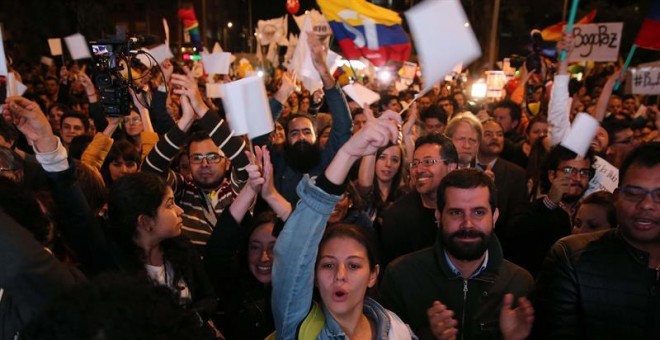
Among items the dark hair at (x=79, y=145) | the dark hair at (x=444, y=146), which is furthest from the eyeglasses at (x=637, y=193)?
the dark hair at (x=79, y=145)

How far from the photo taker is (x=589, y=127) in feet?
13.2

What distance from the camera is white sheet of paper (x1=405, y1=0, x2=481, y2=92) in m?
2.50

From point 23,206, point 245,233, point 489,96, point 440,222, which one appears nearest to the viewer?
point 23,206

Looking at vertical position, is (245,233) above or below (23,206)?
below

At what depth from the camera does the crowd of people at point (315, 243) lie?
176cm

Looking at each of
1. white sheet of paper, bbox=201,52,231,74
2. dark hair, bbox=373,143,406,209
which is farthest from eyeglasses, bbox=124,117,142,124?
dark hair, bbox=373,143,406,209

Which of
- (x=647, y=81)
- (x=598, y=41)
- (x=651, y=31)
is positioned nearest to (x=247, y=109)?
(x=651, y=31)

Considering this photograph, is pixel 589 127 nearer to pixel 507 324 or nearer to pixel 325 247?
pixel 507 324

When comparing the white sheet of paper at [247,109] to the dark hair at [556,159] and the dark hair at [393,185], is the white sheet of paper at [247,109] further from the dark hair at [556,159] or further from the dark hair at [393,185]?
the dark hair at [556,159]

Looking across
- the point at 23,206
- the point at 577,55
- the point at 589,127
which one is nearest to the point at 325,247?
the point at 23,206

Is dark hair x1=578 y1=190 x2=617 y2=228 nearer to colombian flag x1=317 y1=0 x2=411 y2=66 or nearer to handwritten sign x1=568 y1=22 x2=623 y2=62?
colombian flag x1=317 y1=0 x2=411 y2=66

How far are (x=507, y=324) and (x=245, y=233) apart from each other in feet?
4.82

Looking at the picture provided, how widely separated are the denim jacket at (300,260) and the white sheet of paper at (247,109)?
4.37 feet

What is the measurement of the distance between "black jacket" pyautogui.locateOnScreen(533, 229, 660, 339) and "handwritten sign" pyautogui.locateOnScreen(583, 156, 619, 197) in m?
1.85
